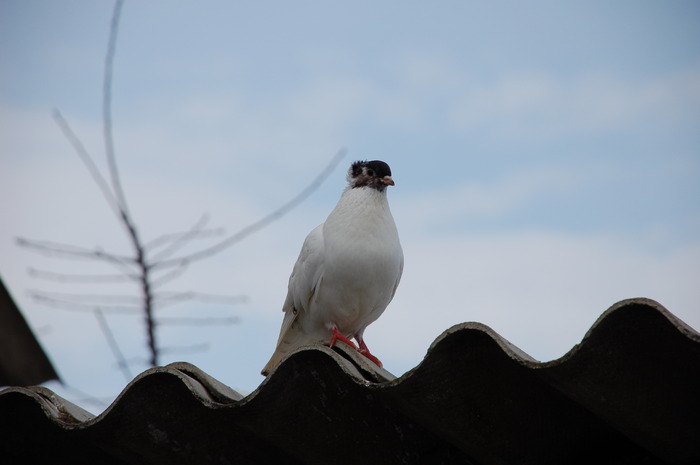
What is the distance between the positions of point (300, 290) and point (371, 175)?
0.97 m

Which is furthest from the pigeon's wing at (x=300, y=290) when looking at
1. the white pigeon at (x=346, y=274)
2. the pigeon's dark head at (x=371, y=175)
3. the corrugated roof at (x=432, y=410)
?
the corrugated roof at (x=432, y=410)

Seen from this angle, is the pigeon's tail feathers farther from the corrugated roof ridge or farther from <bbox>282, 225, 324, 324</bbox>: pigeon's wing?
the corrugated roof ridge

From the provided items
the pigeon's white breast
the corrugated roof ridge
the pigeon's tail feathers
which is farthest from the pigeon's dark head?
the corrugated roof ridge

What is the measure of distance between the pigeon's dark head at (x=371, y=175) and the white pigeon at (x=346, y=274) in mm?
15

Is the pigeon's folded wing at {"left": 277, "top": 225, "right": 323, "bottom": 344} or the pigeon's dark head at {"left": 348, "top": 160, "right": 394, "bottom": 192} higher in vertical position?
the pigeon's dark head at {"left": 348, "top": 160, "right": 394, "bottom": 192}

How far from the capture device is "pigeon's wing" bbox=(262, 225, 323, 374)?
18.4 ft

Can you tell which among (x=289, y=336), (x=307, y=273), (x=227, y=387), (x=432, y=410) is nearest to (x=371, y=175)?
(x=307, y=273)

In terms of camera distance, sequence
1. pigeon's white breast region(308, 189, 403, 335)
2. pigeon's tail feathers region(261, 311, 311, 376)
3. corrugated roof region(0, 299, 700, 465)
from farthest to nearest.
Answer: pigeon's tail feathers region(261, 311, 311, 376)
pigeon's white breast region(308, 189, 403, 335)
corrugated roof region(0, 299, 700, 465)

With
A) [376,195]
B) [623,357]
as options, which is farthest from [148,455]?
[376,195]

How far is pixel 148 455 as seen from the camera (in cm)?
346

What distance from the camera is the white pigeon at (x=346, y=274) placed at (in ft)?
17.9

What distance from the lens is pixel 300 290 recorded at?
5.77 metres

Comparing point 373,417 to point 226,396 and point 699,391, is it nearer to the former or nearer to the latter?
point 226,396

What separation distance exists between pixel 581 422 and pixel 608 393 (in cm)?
25
